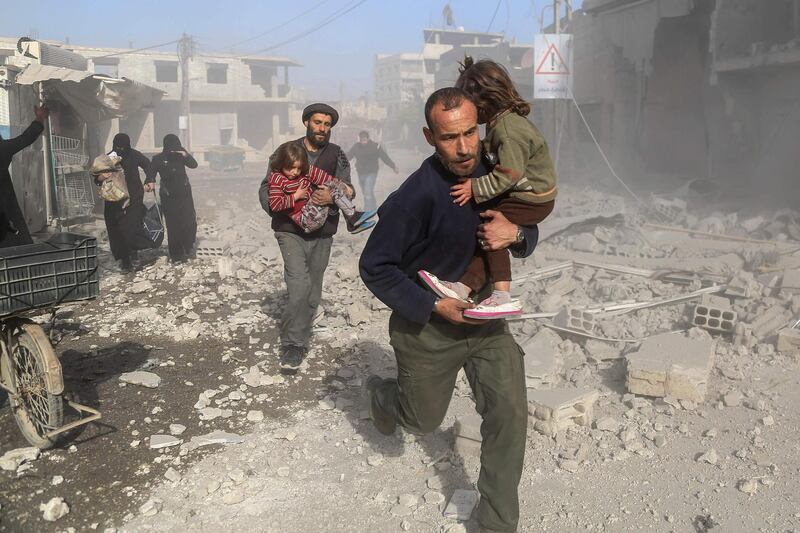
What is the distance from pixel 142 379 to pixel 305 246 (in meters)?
1.49

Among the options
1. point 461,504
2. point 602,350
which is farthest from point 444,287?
point 602,350

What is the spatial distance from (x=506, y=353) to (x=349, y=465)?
1.32 m

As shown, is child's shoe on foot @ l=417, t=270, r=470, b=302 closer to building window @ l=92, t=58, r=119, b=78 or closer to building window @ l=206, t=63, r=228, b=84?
building window @ l=92, t=58, r=119, b=78

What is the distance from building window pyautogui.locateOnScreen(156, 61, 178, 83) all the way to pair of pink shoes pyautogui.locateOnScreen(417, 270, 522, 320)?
48459 millimetres

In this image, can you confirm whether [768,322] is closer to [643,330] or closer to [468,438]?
[643,330]

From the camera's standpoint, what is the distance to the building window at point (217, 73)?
47.0 m

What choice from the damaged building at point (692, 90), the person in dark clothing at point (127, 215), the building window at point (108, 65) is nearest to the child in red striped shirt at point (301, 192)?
the person in dark clothing at point (127, 215)

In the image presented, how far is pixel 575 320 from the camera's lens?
597cm

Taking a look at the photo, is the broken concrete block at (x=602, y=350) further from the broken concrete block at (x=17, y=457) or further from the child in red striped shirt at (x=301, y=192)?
the broken concrete block at (x=17, y=457)

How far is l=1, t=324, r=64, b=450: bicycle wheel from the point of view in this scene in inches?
153

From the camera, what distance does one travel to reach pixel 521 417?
292cm

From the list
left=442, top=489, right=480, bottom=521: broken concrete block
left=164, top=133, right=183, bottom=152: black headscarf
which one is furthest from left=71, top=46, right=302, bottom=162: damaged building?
left=442, top=489, right=480, bottom=521: broken concrete block

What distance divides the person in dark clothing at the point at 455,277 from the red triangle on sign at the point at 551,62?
11.4 metres

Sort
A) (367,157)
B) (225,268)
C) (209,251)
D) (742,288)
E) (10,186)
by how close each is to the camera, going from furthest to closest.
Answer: (367,157), (209,251), (225,268), (742,288), (10,186)
